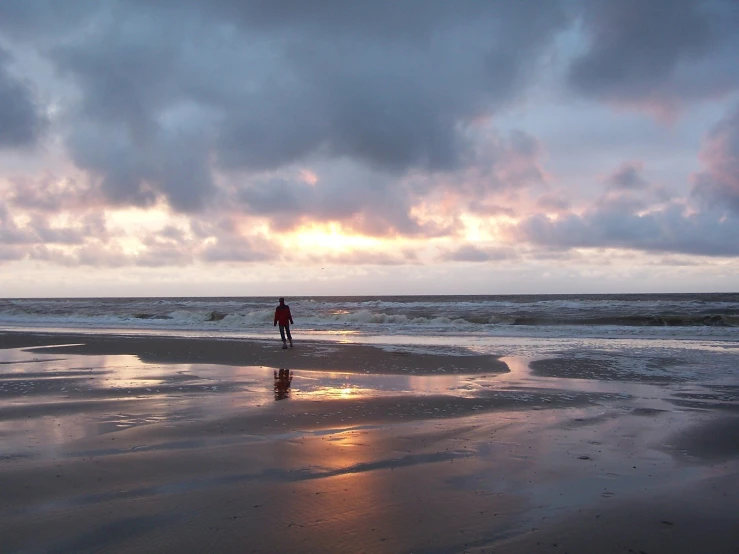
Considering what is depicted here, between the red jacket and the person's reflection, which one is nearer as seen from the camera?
the person's reflection

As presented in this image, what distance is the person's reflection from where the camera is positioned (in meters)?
10.5

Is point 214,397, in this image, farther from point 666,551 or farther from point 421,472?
point 666,551

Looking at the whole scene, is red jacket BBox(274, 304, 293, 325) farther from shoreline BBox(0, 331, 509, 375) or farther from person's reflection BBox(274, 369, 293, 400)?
person's reflection BBox(274, 369, 293, 400)

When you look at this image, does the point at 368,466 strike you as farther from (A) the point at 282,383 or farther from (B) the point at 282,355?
(B) the point at 282,355

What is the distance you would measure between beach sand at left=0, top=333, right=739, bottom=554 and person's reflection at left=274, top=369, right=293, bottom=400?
0.12 m

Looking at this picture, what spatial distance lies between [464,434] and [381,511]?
2928mm

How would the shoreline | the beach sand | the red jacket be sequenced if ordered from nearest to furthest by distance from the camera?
the beach sand, the shoreline, the red jacket

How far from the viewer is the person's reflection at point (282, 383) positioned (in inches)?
413

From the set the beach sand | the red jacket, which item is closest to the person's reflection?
the beach sand

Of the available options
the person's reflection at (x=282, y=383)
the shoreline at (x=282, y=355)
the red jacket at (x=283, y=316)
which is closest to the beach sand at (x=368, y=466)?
the person's reflection at (x=282, y=383)

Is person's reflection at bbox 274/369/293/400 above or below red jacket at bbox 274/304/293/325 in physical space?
below

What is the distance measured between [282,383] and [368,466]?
629 cm

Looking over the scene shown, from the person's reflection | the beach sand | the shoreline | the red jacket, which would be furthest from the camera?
the red jacket

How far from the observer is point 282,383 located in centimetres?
1199
